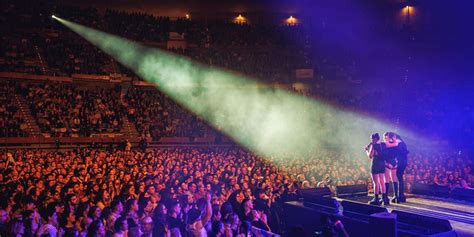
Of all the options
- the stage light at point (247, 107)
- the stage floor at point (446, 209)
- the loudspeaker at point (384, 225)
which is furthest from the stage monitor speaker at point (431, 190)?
the stage light at point (247, 107)

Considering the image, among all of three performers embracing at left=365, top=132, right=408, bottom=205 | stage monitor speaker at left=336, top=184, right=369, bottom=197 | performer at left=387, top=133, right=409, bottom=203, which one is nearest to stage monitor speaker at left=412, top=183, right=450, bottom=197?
stage monitor speaker at left=336, top=184, right=369, bottom=197

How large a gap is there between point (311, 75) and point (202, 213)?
68.3 feet

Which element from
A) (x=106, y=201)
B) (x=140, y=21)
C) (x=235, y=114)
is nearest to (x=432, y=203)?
(x=106, y=201)

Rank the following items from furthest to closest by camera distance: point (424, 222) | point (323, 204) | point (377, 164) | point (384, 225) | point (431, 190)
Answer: point (431, 190) → point (323, 204) → point (377, 164) → point (424, 222) → point (384, 225)

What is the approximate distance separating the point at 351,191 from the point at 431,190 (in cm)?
178

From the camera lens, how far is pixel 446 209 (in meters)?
8.38

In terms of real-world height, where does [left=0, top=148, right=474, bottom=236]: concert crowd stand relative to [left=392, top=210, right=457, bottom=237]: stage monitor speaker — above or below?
below

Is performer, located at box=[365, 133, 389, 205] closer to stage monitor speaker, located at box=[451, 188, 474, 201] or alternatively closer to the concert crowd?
stage monitor speaker, located at box=[451, 188, 474, 201]

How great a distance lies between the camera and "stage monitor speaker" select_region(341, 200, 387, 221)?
7.14m

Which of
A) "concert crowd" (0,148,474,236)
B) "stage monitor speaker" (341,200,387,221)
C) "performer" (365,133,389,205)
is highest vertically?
"performer" (365,133,389,205)

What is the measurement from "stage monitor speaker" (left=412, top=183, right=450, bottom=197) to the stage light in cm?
1085

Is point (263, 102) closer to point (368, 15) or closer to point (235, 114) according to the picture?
point (235, 114)

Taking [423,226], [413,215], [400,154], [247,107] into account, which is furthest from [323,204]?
[247,107]

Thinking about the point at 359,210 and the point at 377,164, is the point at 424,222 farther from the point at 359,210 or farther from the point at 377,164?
the point at 377,164
